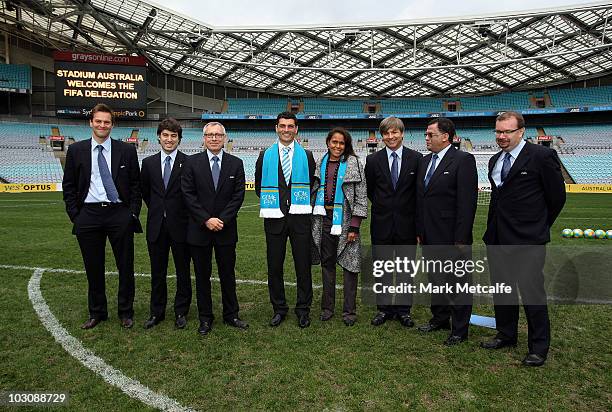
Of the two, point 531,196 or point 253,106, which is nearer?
point 531,196

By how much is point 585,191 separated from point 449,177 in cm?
3153

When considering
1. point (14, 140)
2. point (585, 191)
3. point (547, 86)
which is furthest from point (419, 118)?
point (14, 140)

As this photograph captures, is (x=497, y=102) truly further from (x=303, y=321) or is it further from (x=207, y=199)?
(x=207, y=199)

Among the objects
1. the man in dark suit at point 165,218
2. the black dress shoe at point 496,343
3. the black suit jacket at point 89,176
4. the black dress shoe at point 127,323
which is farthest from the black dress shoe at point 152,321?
the black dress shoe at point 496,343

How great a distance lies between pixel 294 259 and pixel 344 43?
28.1m

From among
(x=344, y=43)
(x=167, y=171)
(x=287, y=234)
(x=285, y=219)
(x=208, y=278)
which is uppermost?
(x=344, y=43)

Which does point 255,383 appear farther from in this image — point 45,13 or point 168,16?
point 45,13

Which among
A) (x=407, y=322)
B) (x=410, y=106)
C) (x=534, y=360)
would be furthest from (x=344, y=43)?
(x=534, y=360)

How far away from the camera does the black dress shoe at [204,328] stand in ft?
12.8

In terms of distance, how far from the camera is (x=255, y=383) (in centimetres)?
293

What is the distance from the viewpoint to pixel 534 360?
10.6 ft

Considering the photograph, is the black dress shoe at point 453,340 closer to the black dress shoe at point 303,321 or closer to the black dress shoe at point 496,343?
the black dress shoe at point 496,343

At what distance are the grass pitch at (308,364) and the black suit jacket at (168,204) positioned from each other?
0.98m

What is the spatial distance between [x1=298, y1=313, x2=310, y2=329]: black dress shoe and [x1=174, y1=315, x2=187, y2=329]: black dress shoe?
1176 mm
